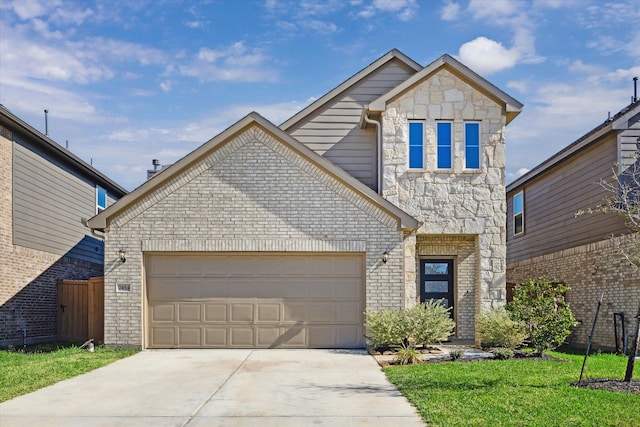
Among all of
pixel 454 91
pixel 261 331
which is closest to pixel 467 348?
pixel 261 331

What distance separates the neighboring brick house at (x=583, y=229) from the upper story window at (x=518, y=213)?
12 cm

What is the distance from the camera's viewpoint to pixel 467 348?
53.3 feet

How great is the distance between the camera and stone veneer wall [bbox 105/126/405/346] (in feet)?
52.7

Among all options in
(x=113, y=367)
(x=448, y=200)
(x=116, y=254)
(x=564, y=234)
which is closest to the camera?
(x=113, y=367)

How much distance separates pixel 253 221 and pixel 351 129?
489cm

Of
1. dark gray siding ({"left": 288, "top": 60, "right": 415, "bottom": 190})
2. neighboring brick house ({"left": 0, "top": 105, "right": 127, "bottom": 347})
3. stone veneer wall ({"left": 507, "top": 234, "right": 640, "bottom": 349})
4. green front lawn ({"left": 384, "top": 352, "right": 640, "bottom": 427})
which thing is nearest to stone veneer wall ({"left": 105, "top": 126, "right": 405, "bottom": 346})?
dark gray siding ({"left": 288, "top": 60, "right": 415, "bottom": 190})

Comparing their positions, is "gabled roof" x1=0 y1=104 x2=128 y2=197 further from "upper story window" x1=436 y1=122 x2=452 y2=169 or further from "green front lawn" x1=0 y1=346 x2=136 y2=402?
"upper story window" x1=436 y1=122 x2=452 y2=169

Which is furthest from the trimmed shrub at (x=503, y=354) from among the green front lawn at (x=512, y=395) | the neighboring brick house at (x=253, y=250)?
the neighboring brick house at (x=253, y=250)

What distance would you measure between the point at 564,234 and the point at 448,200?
246 inches

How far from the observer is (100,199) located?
25.0 metres

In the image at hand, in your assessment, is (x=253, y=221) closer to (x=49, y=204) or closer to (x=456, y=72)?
(x=456, y=72)

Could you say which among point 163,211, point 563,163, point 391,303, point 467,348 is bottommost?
point 467,348

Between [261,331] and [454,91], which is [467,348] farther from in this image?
[454,91]

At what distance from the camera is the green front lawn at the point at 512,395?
26.1ft
